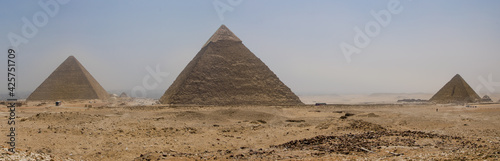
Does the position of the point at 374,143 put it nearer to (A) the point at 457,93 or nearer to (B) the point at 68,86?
(A) the point at 457,93

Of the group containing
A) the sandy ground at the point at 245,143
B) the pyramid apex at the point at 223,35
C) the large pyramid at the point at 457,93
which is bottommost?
the sandy ground at the point at 245,143

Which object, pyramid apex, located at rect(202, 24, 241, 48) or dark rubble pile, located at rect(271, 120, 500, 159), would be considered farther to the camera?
pyramid apex, located at rect(202, 24, 241, 48)

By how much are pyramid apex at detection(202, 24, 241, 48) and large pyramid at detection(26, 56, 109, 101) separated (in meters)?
18.9

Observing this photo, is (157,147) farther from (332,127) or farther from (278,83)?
(278,83)

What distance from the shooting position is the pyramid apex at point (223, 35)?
48.3m

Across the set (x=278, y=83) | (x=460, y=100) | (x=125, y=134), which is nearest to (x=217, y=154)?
(x=125, y=134)

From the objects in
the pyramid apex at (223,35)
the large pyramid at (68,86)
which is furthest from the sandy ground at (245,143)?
the large pyramid at (68,86)

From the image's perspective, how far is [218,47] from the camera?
46.7 meters

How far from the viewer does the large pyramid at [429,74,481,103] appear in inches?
1944

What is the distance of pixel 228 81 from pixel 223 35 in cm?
921

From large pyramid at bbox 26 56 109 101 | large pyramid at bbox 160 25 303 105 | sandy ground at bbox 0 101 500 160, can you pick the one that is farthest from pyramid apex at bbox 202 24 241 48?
sandy ground at bbox 0 101 500 160

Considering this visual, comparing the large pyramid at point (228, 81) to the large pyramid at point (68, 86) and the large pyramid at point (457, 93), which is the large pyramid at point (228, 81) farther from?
the large pyramid at point (457, 93)

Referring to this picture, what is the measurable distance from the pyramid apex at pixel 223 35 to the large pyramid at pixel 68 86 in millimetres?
18937

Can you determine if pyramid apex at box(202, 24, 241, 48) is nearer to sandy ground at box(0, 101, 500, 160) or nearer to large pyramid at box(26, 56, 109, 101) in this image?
large pyramid at box(26, 56, 109, 101)
